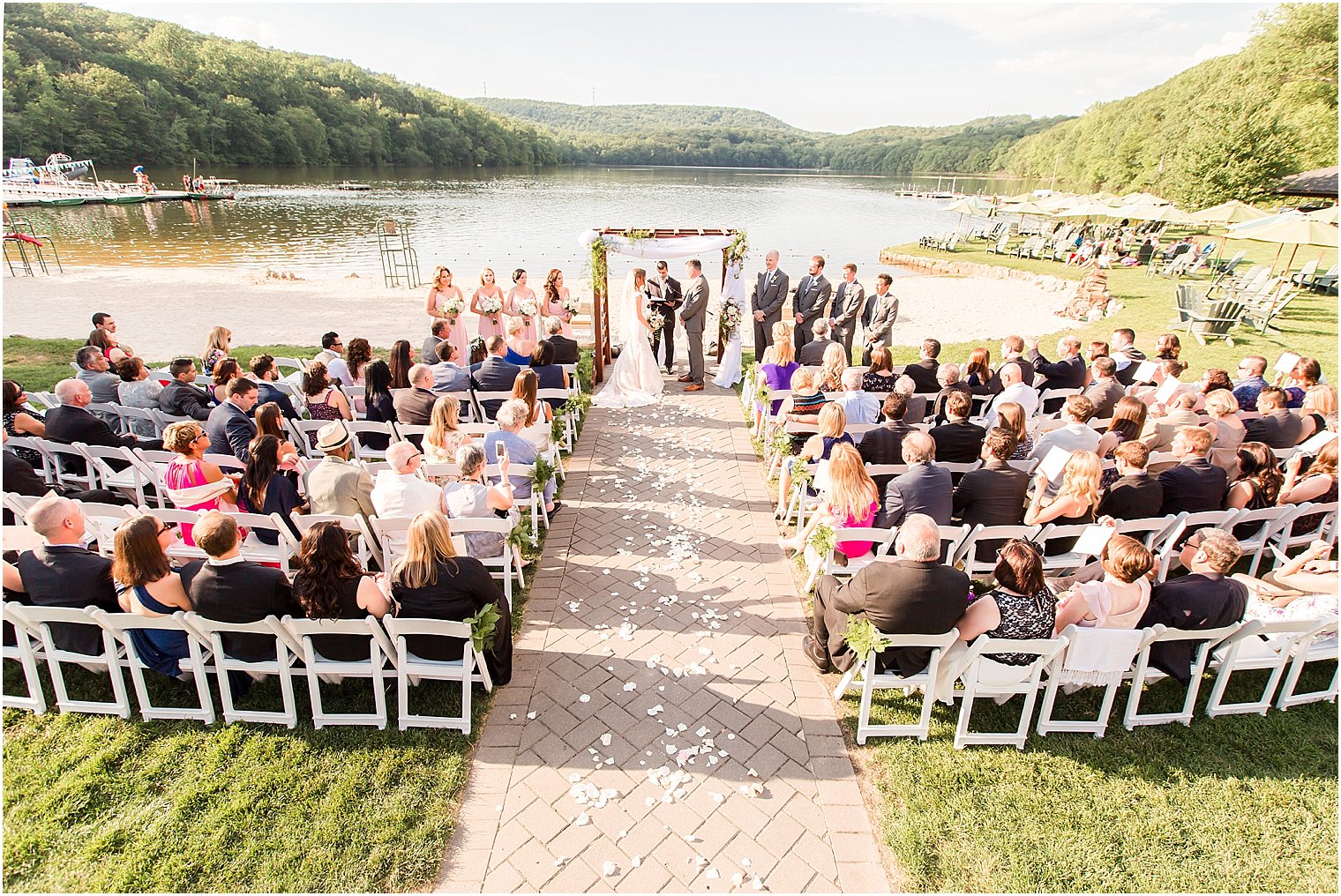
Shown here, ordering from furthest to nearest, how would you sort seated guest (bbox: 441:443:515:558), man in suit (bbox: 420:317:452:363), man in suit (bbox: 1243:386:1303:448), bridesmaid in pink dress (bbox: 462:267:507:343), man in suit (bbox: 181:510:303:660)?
bridesmaid in pink dress (bbox: 462:267:507:343)
man in suit (bbox: 420:317:452:363)
man in suit (bbox: 1243:386:1303:448)
seated guest (bbox: 441:443:515:558)
man in suit (bbox: 181:510:303:660)

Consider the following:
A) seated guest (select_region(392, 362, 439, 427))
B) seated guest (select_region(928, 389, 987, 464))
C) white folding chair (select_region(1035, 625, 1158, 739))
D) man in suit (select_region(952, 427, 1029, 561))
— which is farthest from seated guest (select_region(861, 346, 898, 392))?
seated guest (select_region(392, 362, 439, 427))

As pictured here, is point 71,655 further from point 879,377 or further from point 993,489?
point 879,377

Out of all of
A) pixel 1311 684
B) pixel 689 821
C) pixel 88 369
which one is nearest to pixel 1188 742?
pixel 1311 684

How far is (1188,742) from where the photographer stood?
425cm

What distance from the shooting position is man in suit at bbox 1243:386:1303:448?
6.42 meters

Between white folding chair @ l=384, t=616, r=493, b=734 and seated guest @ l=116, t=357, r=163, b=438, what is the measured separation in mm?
5018

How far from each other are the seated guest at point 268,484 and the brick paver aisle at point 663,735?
1993 millimetres

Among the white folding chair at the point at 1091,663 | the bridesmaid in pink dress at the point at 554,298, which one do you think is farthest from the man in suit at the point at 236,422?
the white folding chair at the point at 1091,663

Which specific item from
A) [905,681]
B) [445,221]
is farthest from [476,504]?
[445,221]

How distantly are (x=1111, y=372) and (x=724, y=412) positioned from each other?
15.7 feet

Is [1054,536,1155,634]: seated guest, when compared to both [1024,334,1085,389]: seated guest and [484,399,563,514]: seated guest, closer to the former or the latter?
[484,399,563,514]: seated guest

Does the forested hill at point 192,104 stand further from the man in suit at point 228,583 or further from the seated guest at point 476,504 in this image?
the man in suit at point 228,583

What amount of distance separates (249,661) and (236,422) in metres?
2.64

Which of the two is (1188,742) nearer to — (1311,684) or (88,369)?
(1311,684)
